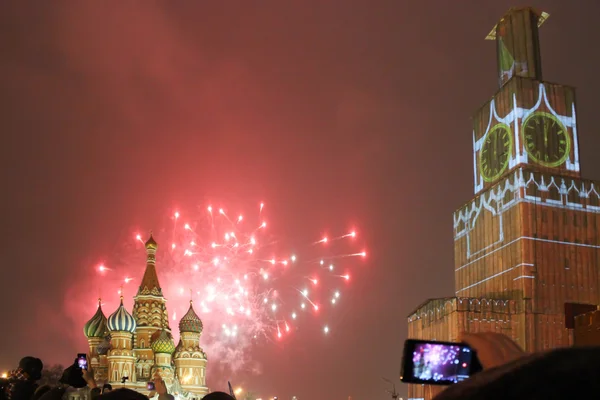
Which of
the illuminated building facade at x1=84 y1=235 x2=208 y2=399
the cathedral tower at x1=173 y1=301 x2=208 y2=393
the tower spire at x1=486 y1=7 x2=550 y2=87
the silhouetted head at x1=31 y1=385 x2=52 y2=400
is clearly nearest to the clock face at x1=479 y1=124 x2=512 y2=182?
the tower spire at x1=486 y1=7 x2=550 y2=87

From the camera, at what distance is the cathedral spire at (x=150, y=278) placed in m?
45.5

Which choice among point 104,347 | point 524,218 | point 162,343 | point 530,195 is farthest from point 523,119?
point 104,347

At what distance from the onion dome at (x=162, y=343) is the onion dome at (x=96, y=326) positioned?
3.16 metres

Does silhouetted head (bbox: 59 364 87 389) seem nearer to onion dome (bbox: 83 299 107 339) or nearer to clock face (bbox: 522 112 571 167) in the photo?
clock face (bbox: 522 112 571 167)

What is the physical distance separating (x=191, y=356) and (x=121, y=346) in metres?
A: 4.40

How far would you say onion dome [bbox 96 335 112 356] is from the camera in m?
43.9

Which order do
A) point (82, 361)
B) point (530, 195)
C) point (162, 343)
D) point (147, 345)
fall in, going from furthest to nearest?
1. point (147, 345)
2. point (162, 343)
3. point (530, 195)
4. point (82, 361)

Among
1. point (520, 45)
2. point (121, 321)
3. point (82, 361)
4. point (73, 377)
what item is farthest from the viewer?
point (121, 321)

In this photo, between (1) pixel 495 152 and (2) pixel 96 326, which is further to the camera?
(2) pixel 96 326

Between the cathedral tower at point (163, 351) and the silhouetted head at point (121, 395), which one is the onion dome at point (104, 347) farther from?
the silhouetted head at point (121, 395)

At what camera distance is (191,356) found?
4516cm

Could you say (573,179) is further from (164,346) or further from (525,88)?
(164,346)

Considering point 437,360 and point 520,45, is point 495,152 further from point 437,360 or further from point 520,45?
point 437,360

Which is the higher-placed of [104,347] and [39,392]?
[104,347]
